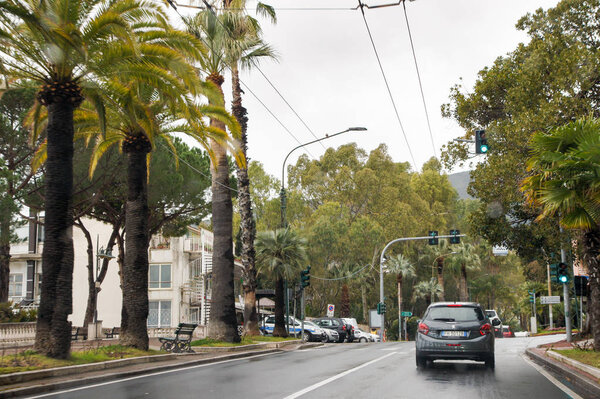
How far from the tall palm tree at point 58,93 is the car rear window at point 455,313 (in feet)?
26.9

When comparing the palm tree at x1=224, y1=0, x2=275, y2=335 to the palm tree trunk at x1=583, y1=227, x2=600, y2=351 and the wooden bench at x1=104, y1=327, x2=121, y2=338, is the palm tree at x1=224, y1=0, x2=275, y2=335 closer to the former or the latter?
the wooden bench at x1=104, y1=327, x2=121, y2=338

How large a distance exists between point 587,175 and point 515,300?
3383 inches

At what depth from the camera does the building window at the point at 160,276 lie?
5019 centimetres

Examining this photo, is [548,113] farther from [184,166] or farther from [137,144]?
[184,166]

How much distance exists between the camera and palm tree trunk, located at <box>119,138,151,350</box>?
1747 cm

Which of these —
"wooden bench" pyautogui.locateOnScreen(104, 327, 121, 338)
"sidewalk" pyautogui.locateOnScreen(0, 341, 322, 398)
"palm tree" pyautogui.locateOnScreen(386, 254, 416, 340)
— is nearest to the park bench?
"sidewalk" pyautogui.locateOnScreen(0, 341, 322, 398)

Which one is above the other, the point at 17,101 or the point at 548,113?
the point at 17,101

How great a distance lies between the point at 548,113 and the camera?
2109cm

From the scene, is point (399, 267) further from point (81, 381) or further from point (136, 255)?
point (81, 381)

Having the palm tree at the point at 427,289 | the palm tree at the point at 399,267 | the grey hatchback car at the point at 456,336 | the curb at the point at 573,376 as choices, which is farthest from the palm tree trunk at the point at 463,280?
the grey hatchback car at the point at 456,336

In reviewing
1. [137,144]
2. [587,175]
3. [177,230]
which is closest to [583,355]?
[587,175]

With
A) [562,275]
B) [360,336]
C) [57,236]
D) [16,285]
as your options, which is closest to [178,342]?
[57,236]

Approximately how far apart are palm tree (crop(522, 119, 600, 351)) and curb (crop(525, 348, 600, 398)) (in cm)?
151

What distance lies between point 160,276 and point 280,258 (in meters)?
20.4
